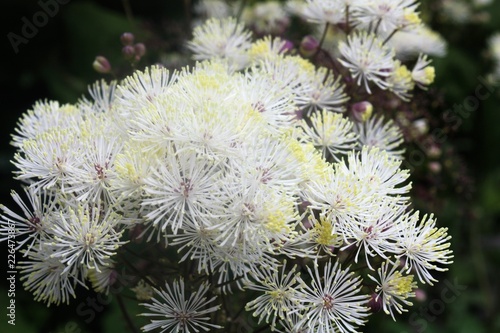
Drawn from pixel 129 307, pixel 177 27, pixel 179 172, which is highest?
pixel 177 27

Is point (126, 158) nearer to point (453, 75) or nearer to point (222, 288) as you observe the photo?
point (222, 288)

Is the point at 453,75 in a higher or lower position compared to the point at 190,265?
higher

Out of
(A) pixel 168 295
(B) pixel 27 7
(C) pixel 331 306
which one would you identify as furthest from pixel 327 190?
(B) pixel 27 7

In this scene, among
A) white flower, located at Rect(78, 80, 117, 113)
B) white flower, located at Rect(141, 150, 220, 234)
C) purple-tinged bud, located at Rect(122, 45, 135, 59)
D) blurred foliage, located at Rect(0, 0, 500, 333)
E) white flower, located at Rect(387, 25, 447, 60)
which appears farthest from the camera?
blurred foliage, located at Rect(0, 0, 500, 333)

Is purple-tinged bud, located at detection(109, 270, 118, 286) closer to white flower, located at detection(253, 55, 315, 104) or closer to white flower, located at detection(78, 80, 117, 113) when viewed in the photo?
white flower, located at detection(78, 80, 117, 113)

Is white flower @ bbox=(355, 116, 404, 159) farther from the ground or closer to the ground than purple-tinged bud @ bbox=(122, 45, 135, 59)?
closer to the ground

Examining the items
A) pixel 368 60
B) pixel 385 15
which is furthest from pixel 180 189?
pixel 385 15

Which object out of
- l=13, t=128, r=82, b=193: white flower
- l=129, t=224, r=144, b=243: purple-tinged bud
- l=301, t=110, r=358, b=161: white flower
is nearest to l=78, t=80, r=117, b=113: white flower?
l=13, t=128, r=82, b=193: white flower

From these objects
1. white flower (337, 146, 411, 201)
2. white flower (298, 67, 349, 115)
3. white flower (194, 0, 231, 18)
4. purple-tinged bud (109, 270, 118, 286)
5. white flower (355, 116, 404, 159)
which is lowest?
purple-tinged bud (109, 270, 118, 286)
